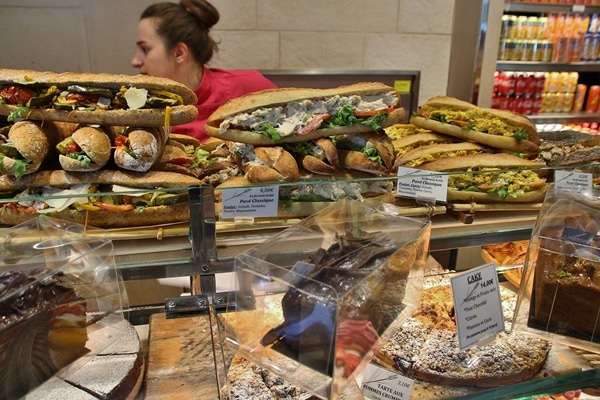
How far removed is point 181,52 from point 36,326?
285 cm

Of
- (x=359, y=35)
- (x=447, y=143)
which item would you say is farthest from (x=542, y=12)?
(x=447, y=143)

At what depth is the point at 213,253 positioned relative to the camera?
55.7 inches

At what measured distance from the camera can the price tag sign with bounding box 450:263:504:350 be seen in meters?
1.39

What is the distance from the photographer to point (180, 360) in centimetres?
Answer: 140

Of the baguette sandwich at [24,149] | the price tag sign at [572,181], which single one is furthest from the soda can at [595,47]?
the baguette sandwich at [24,149]

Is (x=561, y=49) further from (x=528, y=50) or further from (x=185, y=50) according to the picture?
(x=185, y=50)

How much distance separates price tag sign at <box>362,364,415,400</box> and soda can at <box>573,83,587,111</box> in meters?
5.72

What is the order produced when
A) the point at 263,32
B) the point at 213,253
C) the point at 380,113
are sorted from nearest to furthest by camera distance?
1. the point at 213,253
2. the point at 380,113
3. the point at 263,32

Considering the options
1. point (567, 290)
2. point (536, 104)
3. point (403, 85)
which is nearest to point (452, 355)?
point (567, 290)

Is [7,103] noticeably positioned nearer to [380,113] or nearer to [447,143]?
[380,113]

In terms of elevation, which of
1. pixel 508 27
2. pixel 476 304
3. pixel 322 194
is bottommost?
pixel 476 304

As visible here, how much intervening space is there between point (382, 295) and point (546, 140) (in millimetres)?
1926

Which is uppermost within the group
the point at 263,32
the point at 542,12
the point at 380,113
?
the point at 542,12

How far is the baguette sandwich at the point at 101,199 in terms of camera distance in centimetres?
158
